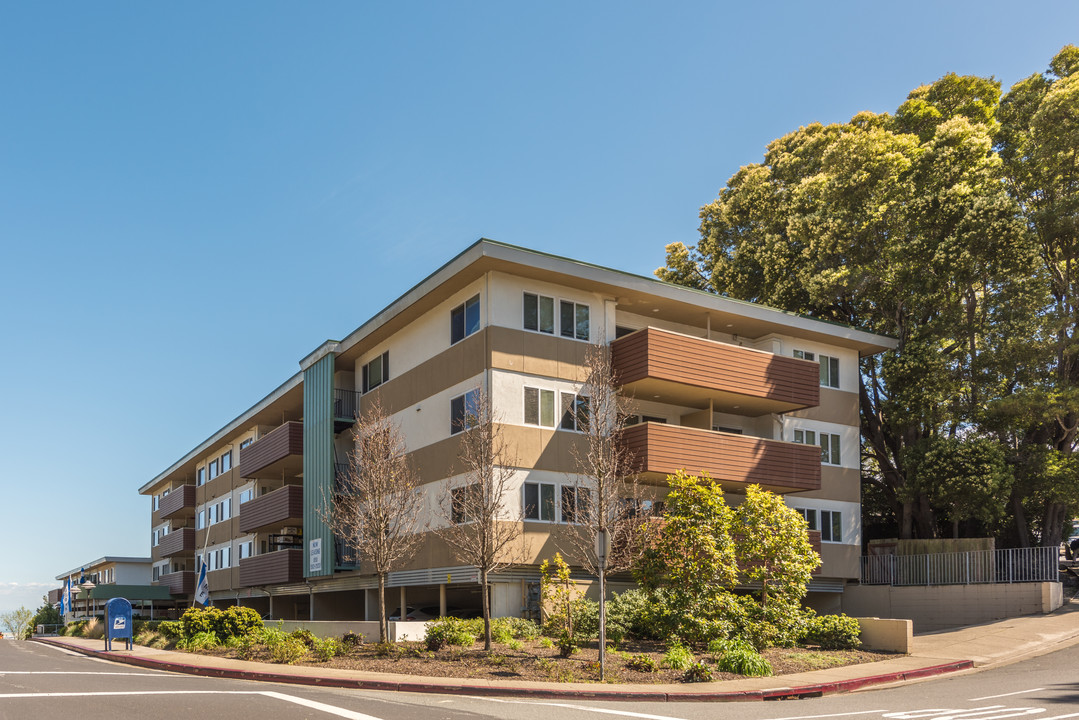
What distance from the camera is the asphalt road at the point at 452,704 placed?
14422 millimetres

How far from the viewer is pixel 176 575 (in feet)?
209

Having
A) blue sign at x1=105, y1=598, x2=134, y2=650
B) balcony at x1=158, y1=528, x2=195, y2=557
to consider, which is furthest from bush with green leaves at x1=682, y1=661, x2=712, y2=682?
balcony at x1=158, y1=528, x2=195, y2=557

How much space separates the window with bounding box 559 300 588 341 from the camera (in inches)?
1241

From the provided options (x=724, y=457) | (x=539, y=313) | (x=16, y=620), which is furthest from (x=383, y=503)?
(x=16, y=620)

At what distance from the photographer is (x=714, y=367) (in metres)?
32.5

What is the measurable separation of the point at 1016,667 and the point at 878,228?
21436mm

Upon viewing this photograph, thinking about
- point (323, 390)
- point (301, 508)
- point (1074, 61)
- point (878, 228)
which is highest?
point (1074, 61)

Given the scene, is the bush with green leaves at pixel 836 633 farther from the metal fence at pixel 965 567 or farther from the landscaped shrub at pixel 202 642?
the landscaped shrub at pixel 202 642

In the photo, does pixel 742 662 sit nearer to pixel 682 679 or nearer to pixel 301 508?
pixel 682 679

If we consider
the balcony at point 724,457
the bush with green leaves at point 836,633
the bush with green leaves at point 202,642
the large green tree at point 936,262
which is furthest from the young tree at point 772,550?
the bush with green leaves at point 202,642

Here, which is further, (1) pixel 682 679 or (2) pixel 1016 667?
(2) pixel 1016 667

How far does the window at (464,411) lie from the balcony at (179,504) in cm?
3931

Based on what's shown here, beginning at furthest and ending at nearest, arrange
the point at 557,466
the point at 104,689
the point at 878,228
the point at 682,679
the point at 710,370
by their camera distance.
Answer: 1. the point at 878,228
2. the point at 710,370
3. the point at 557,466
4. the point at 682,679
5. the point at 104,689

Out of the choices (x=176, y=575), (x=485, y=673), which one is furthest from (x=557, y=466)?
(x=176, y=575)
